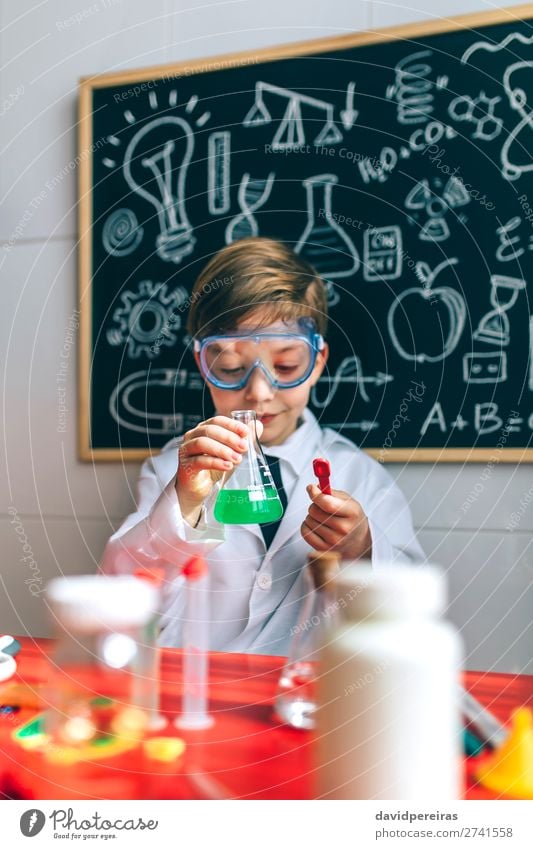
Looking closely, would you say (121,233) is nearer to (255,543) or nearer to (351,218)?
(351,218)

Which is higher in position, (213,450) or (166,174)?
(166,174)

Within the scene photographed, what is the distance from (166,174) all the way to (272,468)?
49 cm

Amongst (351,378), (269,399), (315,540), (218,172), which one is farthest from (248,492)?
(218,172)

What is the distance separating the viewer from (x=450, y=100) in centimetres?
102

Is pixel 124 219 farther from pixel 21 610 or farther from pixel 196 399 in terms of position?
pixel 21 610

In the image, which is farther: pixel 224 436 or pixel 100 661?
pixel 224 436

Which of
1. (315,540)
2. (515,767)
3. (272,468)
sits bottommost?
(515,767)

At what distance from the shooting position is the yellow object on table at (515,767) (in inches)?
15.6

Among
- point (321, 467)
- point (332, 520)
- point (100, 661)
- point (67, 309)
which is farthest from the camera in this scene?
point (67, 309)

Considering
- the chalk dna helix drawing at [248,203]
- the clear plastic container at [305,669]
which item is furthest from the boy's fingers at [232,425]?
the chalk dna helix drawing at [248,203]

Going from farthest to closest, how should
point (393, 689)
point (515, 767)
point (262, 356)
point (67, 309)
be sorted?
point (67, 309) → point (262, 356) → point (515, 767) → point (393, 689)

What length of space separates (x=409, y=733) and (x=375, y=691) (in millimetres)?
25

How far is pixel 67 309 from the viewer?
4.05 ft

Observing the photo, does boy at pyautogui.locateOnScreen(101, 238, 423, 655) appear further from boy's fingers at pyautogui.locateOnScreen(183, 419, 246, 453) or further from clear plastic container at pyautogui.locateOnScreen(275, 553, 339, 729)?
clear plastic container at pyautogui.locateOnScreen(275, 553, 339, 729)
